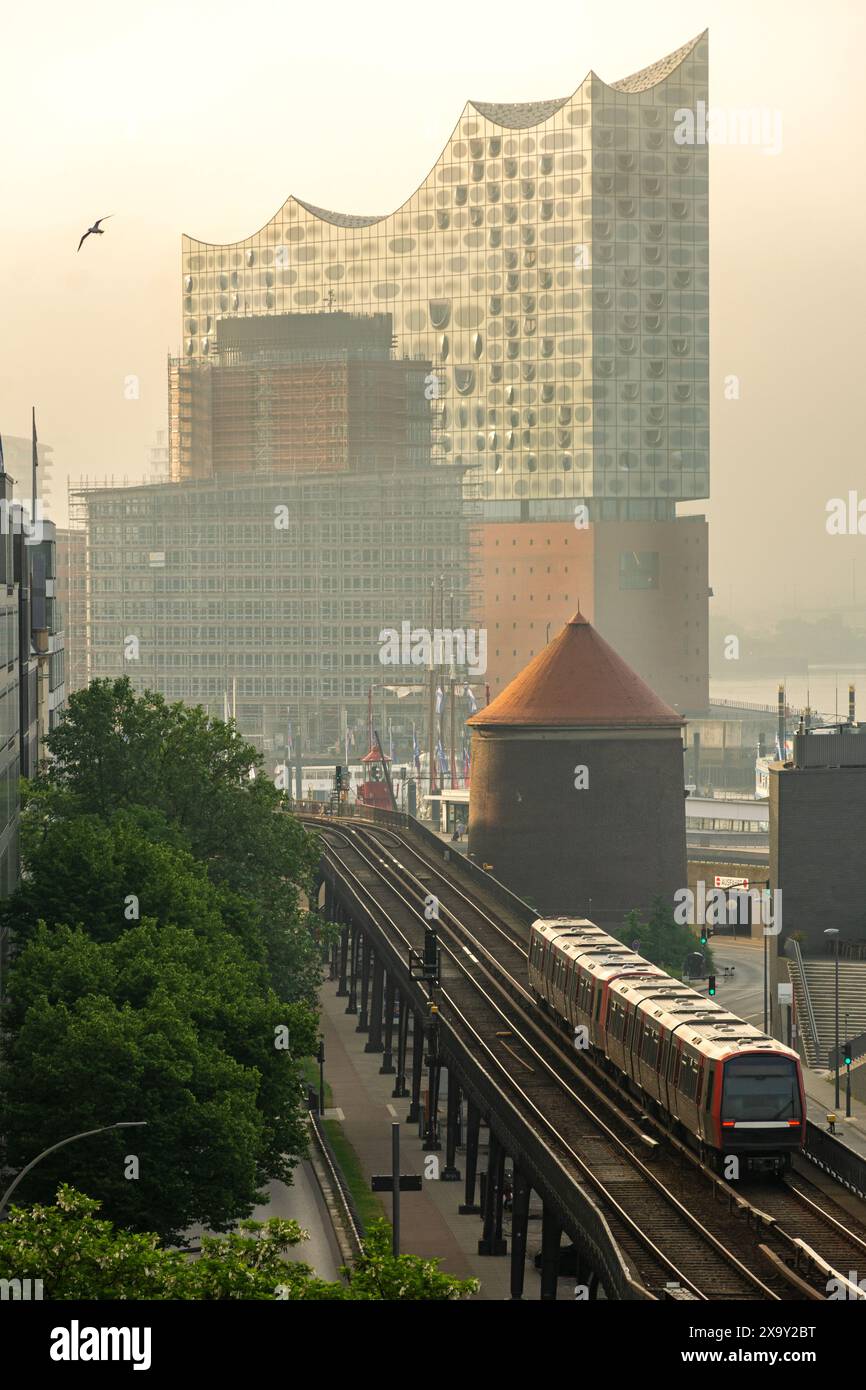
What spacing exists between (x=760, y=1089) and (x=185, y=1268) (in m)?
15.6

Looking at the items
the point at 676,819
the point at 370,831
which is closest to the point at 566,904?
the point at 676,819

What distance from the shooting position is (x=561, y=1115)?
43.8m

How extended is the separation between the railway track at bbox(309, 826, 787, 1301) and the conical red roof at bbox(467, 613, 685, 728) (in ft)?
44.4

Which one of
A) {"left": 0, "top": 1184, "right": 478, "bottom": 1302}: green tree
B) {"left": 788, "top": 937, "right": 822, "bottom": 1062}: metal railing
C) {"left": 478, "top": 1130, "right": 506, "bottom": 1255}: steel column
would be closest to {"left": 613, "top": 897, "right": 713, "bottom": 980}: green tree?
{"left": 788, "top": 937, "right": 822, "bottom": 1062}: metal railing

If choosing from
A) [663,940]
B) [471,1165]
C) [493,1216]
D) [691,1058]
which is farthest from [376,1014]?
[691,1058]

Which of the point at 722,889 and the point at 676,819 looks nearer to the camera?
the point at 676,819

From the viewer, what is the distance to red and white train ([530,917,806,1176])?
121ft

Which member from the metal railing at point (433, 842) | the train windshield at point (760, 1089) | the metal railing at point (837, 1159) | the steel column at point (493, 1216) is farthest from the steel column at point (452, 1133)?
the train windshield at point (760, 1089)

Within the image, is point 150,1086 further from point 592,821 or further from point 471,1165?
point 592,821

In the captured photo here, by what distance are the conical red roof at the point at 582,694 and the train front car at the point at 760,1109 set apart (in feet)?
200

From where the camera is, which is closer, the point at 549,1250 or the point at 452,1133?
the point at 549,1250
